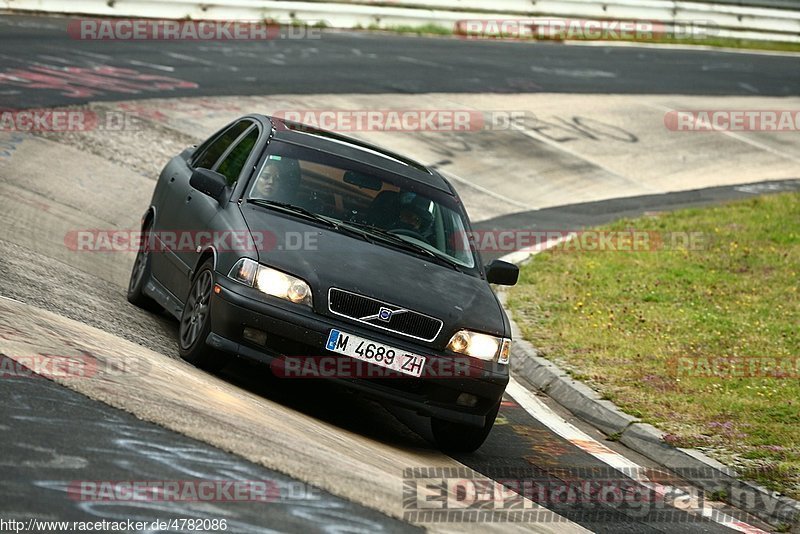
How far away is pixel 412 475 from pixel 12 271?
3.69 meters

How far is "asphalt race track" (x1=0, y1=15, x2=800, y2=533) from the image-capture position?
220 inches

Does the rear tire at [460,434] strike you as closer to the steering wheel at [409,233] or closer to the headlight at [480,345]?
the headlight at [480,345]

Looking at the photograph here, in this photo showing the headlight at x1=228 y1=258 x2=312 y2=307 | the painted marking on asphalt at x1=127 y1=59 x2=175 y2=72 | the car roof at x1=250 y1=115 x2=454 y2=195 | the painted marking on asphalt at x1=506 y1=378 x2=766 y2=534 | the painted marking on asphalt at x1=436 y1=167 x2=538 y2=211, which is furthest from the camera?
the painted marking on asphalt at x1=127 y1=59 x2=175 y2=72

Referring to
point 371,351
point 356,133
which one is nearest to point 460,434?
point 371,351

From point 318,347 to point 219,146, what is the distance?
2.99 meters

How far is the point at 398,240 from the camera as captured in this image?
8.16 m

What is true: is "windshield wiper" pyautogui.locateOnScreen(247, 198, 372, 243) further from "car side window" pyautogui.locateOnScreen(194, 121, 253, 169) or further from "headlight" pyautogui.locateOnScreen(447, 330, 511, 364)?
"car side window" pyautogui.locateOnScreen(194, 121, 253, 169)

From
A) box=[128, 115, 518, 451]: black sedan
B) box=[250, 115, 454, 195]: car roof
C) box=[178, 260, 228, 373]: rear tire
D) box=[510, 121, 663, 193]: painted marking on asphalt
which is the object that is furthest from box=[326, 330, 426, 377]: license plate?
box=[510, 121, 663, 193]: painted marking on asphalt

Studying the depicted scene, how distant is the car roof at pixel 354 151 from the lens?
8820 millimetres

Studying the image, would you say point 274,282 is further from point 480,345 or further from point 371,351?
point 480,345

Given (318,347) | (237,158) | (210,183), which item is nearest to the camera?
(318,347)

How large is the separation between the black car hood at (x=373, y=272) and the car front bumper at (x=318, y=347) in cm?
13

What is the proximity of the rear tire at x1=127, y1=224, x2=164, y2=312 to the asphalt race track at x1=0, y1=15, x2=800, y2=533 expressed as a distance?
0.76 feet

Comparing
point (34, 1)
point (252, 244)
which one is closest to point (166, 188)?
point (252, 244)
